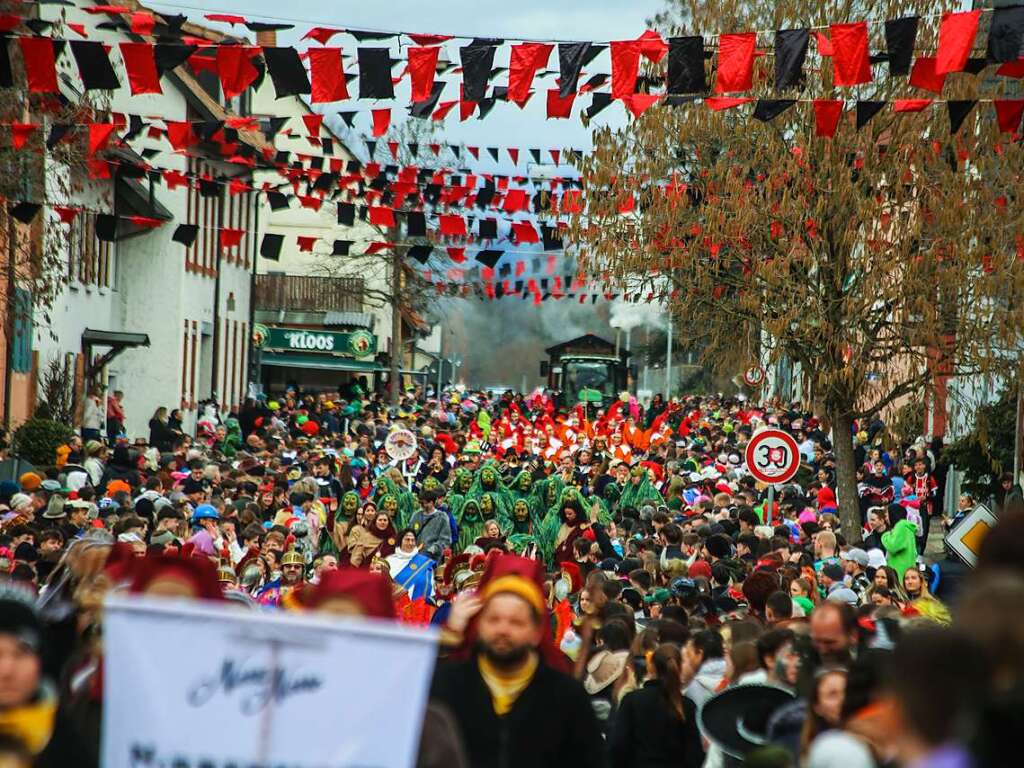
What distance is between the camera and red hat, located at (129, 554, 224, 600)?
5.59 meters

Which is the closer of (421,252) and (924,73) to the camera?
(924,73)

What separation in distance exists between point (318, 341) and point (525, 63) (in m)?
48.9

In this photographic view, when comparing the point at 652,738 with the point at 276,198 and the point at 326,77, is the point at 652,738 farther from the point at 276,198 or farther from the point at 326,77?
the point at 276,198

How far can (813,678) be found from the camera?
18.8 feet

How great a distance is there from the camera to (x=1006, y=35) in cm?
1324

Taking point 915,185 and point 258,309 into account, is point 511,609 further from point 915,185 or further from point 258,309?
point 258,309

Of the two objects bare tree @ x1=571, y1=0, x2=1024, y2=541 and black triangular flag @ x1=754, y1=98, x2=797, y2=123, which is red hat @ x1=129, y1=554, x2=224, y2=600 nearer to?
black triangular flag @ x1=754, y1=98, x2=797, y2=123

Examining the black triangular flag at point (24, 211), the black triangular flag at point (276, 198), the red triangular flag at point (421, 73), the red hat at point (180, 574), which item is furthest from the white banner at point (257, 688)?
the black triangular flag at point (276, 198)

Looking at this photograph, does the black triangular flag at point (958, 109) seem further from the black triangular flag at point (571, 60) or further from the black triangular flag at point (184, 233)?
the black triangular flag at point (184, 233)

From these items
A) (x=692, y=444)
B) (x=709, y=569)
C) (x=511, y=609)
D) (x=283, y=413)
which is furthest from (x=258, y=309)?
(x=511, y=609)

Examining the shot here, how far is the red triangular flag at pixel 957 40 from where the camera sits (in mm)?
13008

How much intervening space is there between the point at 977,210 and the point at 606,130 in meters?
4.66

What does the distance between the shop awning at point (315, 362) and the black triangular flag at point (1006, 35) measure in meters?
51.6

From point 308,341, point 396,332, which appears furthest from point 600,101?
point 308,341
